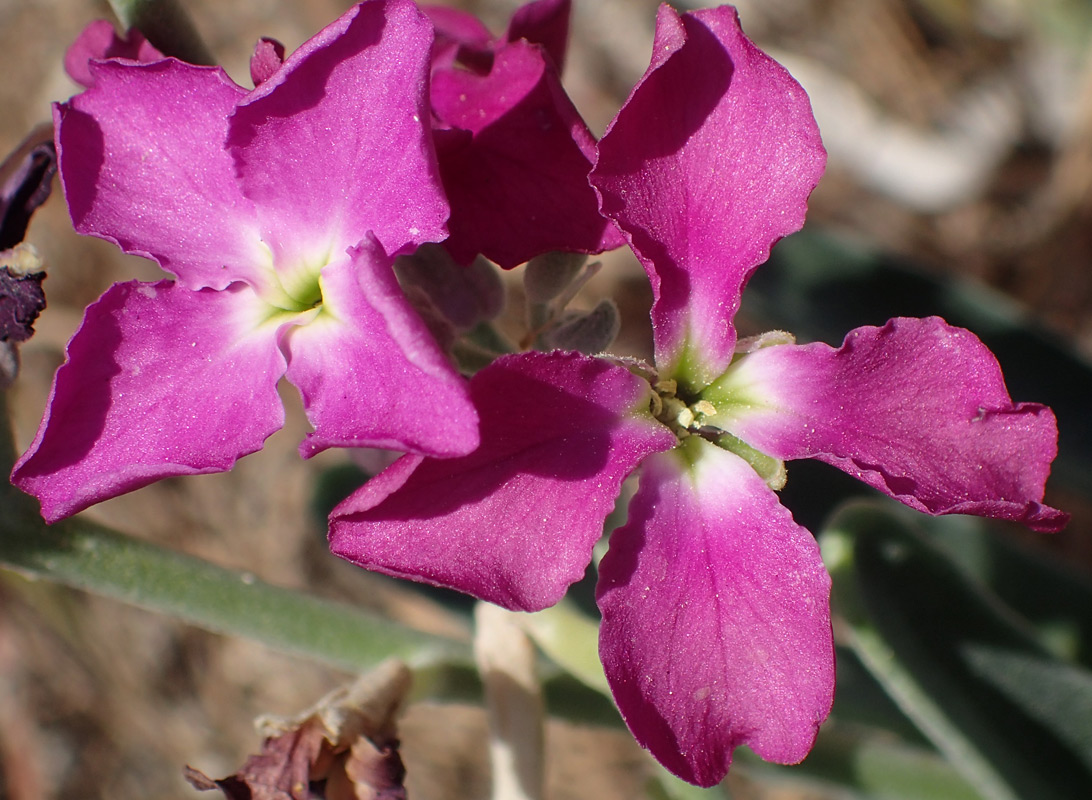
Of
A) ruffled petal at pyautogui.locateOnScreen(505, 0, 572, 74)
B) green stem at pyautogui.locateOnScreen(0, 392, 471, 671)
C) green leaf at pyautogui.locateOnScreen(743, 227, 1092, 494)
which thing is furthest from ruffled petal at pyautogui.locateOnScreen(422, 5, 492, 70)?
green leaf at pyautogui.locateOnScreen(743, 227, 1092, 494)

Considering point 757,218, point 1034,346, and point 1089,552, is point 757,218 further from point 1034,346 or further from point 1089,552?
point 1089,552

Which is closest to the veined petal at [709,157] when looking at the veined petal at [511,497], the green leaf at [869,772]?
the veined petal at [511,497]

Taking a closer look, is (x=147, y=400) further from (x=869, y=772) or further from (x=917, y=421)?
(x=869, y=772)

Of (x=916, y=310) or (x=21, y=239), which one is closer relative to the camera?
(x=21, y=239)

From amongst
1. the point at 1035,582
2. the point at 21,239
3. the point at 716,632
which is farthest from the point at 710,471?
the point at 1035,582

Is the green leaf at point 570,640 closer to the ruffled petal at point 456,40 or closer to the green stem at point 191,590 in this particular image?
the green stem at point 191,590

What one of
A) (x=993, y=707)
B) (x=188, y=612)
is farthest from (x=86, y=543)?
(x=993, y=707)

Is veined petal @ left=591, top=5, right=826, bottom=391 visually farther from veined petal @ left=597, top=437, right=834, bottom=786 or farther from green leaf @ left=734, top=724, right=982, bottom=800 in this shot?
green leaf @ left=734, top=724, right=982, bottom=800
